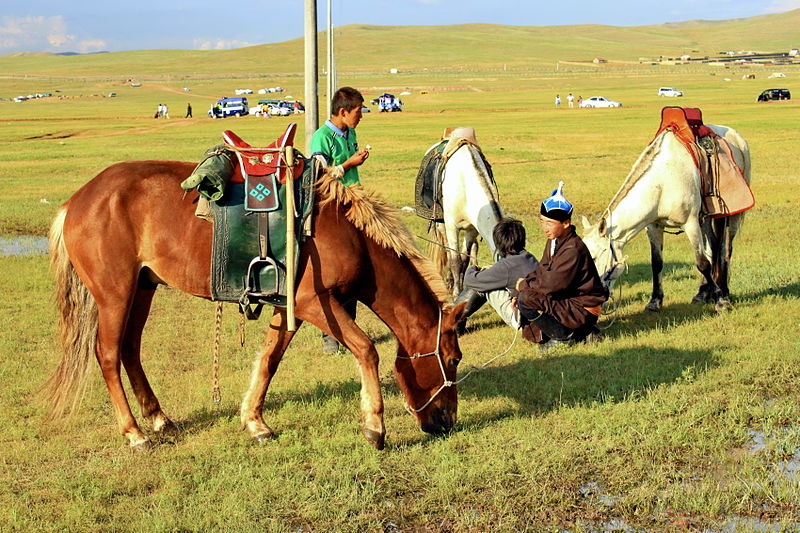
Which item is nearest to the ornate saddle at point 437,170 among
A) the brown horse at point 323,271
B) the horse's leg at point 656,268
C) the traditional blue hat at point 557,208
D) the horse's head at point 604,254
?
the horse's head at point 604,254

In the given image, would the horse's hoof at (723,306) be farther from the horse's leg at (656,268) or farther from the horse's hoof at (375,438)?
the horse's hoof at (375,438)

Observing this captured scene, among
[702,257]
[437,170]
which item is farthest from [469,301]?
[702,257]

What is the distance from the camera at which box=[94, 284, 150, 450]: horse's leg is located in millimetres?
5676

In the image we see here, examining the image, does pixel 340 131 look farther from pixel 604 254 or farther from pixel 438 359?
pixel 604 254

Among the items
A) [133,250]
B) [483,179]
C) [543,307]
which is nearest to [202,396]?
[133,250]

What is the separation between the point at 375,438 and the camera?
5449 millimetres

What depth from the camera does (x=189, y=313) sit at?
1000 cm

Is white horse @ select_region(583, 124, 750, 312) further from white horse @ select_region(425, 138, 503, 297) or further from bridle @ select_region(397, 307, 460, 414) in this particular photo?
bridle @ select_region(397, 307, 460, 414)

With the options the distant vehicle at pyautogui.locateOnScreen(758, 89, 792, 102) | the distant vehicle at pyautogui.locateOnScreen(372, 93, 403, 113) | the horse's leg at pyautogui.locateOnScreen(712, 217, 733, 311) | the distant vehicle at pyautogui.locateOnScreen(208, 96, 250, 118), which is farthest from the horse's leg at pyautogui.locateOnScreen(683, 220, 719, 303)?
the distant vehicle at pyautogui.locateOnScreen(372, 93, 403, 113)

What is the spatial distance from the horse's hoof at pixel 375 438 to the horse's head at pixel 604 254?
393cm

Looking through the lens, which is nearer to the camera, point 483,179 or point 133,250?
point 133,250

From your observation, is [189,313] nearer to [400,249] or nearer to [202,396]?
[202,396]

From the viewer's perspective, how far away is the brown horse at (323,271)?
5480 millimetres

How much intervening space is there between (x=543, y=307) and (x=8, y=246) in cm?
1106
